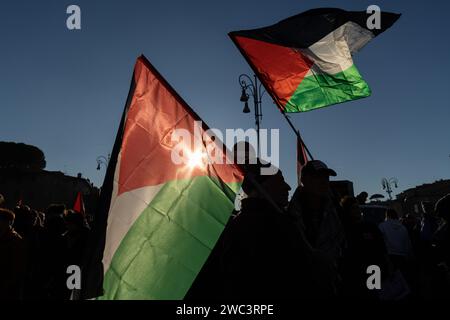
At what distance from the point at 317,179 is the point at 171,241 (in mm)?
1406

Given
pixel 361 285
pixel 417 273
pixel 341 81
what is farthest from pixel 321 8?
pixel 417 273

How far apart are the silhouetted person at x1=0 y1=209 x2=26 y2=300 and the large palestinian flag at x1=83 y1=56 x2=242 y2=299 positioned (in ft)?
7.54

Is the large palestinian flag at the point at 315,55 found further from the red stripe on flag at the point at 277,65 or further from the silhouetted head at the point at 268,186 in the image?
the silhouetted head at the point at 268,186

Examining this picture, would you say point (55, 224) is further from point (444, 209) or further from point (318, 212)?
point (444, 209)

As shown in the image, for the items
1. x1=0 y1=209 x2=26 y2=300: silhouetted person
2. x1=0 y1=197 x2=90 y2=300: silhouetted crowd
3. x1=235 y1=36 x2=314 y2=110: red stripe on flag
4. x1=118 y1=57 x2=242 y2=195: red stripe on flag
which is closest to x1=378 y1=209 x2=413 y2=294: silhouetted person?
x1=235 y1=36 x2=314 y2=110: red stripe on flag

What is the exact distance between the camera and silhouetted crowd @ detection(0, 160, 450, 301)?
212 cm

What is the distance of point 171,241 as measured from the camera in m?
2.66

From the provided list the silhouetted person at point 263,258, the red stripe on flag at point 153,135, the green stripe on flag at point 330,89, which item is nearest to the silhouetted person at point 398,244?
the green stripe on flag at point 330,89

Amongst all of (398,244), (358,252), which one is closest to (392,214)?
(398,244)

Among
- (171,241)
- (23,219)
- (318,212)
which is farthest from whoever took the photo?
(23,219)

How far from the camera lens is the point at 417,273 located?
25.4 ft

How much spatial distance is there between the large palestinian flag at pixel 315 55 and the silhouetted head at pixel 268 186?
299 cm

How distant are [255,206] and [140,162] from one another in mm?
1027

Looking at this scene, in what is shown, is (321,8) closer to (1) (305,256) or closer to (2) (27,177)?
(1) (305,256)
